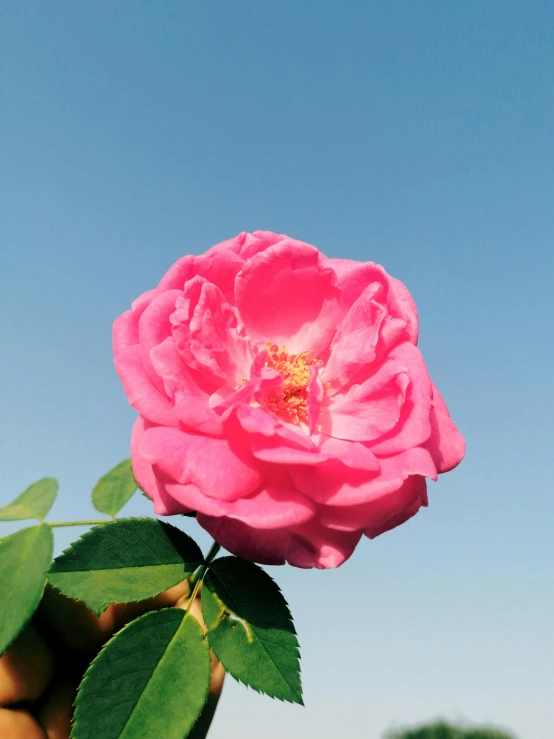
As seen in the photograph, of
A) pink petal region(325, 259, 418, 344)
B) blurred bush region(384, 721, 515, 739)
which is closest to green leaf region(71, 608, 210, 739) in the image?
pink petal region(325, 259, 418, 344)

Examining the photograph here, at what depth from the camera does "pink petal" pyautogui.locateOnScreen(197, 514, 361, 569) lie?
0.99m

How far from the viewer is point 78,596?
3.32 feet

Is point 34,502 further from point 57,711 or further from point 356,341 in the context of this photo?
point 356,341

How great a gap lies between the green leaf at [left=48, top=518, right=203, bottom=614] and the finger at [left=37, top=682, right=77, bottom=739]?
14.1 inches

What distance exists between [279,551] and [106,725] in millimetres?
334

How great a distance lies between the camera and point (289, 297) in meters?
1.27

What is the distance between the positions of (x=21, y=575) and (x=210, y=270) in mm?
603

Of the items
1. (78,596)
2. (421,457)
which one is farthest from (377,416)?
(78,596)

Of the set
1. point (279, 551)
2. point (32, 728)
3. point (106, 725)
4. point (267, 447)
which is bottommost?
point (32, 728)

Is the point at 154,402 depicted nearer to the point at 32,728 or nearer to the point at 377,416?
the point at 377,416

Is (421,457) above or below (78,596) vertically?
above

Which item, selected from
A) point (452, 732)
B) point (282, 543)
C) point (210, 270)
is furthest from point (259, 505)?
point (452, 732)

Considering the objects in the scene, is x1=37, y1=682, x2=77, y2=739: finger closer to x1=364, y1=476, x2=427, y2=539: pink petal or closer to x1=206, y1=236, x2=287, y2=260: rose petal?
x1=364, y1=476, x2=427, y2=539: pink petal

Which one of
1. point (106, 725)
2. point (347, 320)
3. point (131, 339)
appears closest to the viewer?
point (106, 725)
